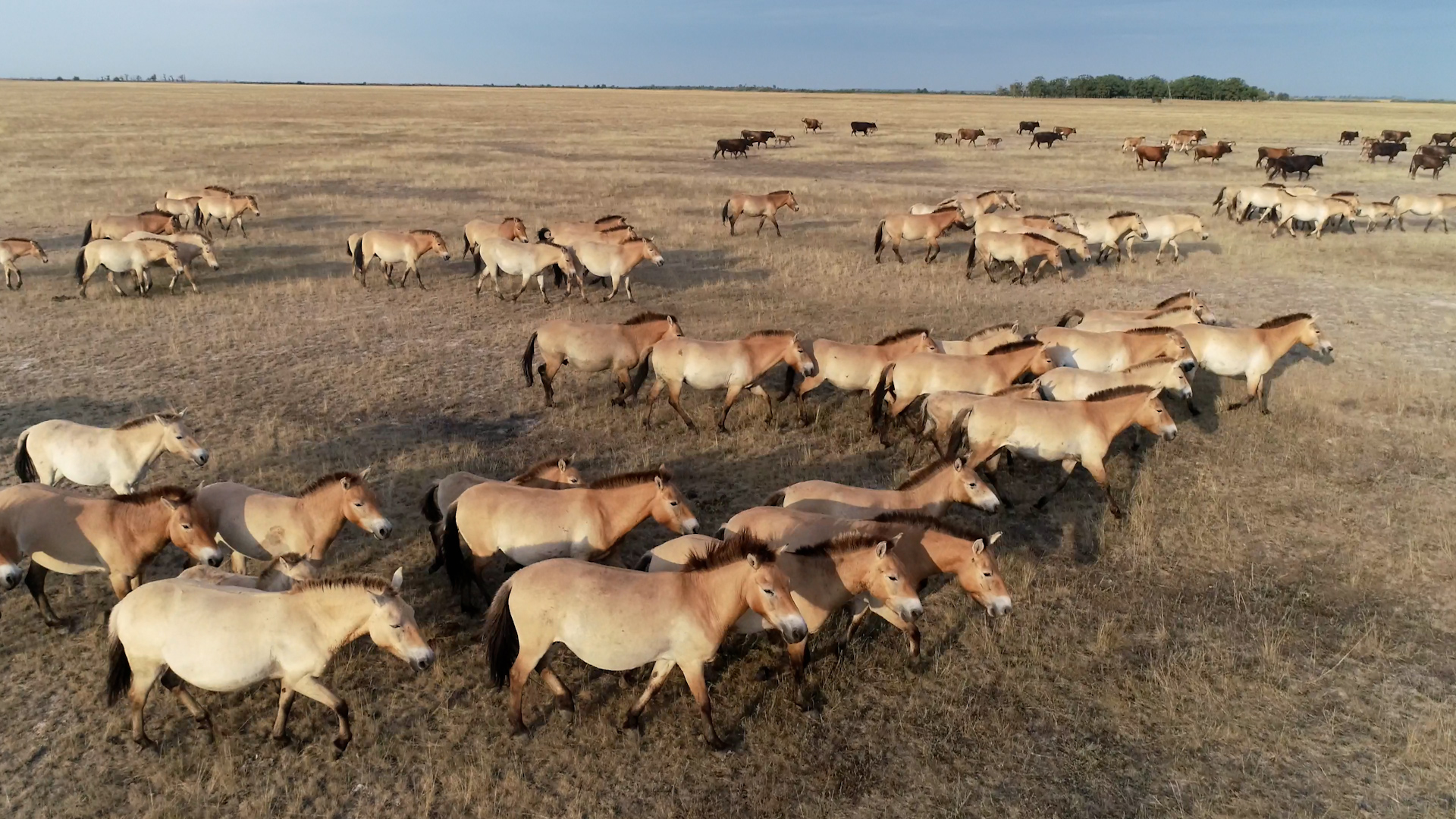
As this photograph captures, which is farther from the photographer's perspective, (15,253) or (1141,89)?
(1141,89)

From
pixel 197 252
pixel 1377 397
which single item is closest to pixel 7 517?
pixel 197 252

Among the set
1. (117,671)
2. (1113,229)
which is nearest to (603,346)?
(117,671)

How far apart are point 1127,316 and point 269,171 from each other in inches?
1204

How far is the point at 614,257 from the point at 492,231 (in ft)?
10.2

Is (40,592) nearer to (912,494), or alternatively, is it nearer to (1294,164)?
(912,494)

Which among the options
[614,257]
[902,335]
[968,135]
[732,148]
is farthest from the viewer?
[968,135]

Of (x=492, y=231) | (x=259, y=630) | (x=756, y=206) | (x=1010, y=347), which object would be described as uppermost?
(x=756, y=206)

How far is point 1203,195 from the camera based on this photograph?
26766mm

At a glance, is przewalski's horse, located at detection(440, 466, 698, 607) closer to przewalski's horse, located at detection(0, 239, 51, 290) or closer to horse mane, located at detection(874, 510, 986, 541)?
horse mane, located at detection(874, 510, 986, 541)

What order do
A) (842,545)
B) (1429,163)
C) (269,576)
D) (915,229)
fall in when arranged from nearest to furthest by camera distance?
(842,545) < (269,576) < (915,229) < (1429,163)

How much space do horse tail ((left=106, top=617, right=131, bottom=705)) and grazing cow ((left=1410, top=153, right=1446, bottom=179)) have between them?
131 feet

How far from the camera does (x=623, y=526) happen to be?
566 centimetres

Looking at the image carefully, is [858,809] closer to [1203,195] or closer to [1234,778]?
[1234,778]

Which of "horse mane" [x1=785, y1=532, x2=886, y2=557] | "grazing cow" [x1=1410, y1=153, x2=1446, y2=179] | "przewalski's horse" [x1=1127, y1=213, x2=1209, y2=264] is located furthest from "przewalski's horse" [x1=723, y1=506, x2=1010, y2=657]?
"grazing cow" [x1=1410, y1=153, x2=1446, y2=179]
